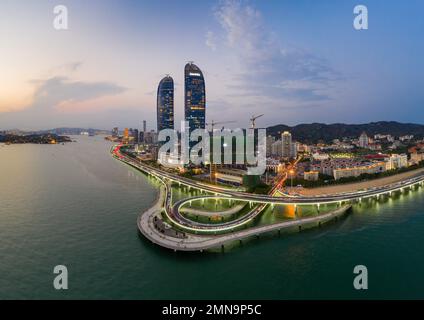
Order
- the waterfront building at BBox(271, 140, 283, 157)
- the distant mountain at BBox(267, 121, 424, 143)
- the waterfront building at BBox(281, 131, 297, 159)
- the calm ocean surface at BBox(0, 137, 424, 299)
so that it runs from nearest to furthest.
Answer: the calm ocean surface at BBox(0, 137, 424, 299) < the waterfront building at BBox(281, 131, 297, 159) < the waterfront building at BBox(271, 140, 283, 157) < the distant mountain at BBox(267, 121, 424, 143)

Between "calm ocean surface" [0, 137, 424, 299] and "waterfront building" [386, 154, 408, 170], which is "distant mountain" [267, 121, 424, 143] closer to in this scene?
"waterfront building" [386, 154, 408, 170]

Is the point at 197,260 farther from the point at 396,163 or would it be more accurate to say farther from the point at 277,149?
the point at 277,149

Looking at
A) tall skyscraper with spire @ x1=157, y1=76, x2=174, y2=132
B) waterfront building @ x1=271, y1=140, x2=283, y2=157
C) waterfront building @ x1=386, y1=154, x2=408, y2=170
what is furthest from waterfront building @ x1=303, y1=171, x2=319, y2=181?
tall skyscraper with spire @ x1=157, y1=76, x2=174, y2=132

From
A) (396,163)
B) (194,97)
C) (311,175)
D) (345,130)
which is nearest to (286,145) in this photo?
(396,163)
